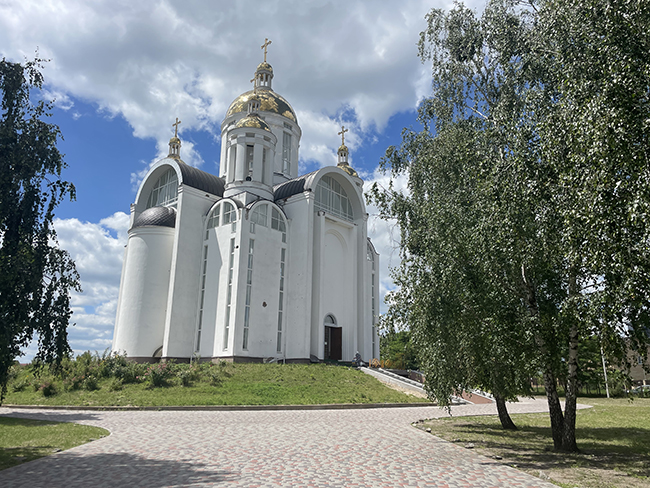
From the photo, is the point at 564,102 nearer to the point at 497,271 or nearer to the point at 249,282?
the point at 497,271

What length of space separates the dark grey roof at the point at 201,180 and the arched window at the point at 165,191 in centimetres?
155

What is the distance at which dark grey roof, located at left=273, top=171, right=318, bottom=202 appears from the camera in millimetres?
31250

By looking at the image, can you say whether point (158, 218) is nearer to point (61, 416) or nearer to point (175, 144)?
point (175, 144)

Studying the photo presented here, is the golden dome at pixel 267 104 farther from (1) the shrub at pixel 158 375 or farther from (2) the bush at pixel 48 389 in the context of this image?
(2) the bush at pixel 48 389

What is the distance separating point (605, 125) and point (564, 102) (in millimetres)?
1550

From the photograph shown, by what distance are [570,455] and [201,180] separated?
26.8m

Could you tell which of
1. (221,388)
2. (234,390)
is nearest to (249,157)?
(221,388)

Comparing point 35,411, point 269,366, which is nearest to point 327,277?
point 269,366

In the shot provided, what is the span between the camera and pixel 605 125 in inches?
244

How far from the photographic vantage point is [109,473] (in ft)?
21.7

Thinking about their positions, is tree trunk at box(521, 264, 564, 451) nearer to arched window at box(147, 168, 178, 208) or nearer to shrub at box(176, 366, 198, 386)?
shrub at box(176, 366, 198, 386)

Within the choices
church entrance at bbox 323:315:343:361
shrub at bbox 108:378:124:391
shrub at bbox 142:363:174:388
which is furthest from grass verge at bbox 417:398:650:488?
church entrance at bbox 323:315:343:361

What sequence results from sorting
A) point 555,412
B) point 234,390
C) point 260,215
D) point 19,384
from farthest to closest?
1. point 260,215
2. point 19,384
3. point 234,390
4. point 555,412

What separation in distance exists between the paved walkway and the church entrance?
18.0m
